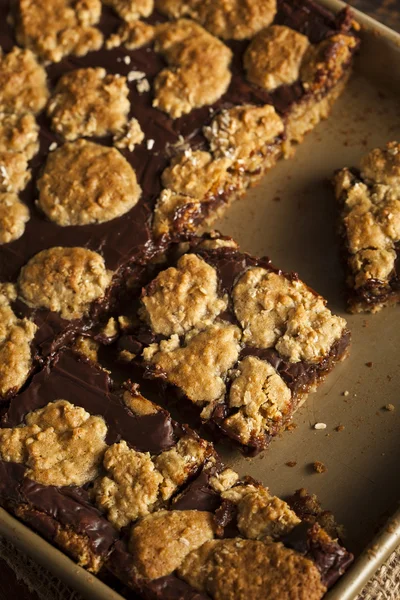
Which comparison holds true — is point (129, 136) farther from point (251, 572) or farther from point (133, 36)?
point (251, 572)

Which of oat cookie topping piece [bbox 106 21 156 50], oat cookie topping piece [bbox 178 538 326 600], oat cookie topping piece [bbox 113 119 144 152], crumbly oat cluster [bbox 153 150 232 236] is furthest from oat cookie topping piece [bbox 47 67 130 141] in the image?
oat cookie topping piece [bbox 178 538 326 600]

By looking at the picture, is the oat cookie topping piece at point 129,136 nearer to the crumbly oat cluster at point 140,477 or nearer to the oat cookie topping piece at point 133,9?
the oat cookie topping piece at point 133,9

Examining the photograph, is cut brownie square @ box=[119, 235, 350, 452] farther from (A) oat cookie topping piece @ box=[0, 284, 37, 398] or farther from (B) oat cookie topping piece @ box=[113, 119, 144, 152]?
(B) oat cookie topping piece @ box=[113, 119, 144, 152]

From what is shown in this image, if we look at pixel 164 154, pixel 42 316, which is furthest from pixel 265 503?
pixel 164 154

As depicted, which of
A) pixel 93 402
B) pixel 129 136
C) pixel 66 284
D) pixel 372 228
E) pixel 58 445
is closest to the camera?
pixel 58 445

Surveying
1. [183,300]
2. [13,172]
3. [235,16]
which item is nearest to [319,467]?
[183,300]

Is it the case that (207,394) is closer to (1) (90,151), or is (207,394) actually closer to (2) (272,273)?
(2) (272,273)

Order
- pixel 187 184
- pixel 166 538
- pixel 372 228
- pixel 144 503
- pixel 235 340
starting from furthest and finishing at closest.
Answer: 1. pixel 187 184
2. pixel 372 228
3. pixel 235 340
4. pixel 144 503
5. pixel 166 538
